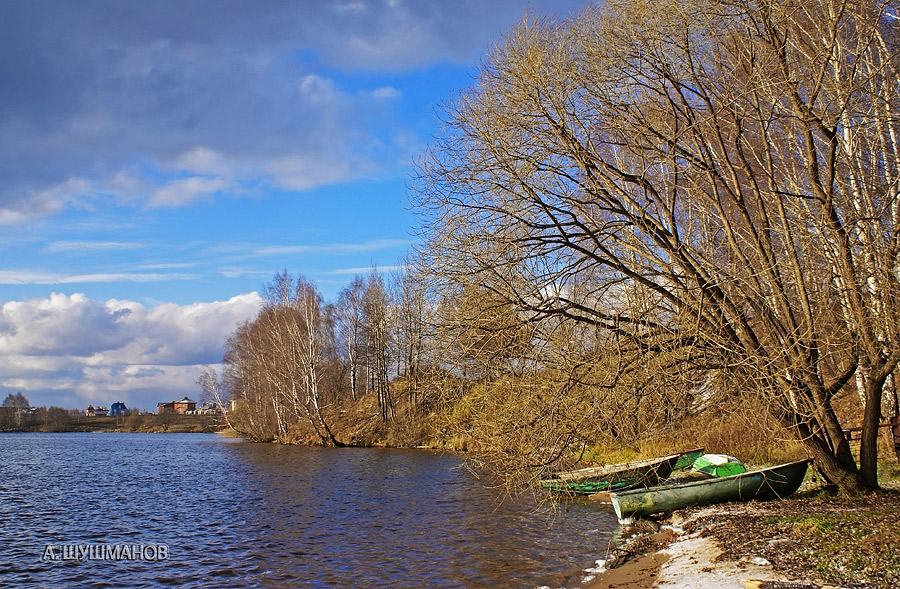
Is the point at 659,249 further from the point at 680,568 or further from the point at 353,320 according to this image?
the point at 353,320

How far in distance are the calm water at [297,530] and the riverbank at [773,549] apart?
1.30 metres

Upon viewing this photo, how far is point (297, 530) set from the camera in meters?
15.6

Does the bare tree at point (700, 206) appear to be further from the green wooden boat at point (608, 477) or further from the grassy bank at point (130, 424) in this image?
the grassy bank at point (130, 424)

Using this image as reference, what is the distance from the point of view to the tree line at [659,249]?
910 cm

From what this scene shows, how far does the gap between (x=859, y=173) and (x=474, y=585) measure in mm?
8891

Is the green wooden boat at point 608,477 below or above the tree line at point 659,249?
below

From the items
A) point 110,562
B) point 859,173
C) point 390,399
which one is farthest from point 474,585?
point 390,399

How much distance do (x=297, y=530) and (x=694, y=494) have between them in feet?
30.5

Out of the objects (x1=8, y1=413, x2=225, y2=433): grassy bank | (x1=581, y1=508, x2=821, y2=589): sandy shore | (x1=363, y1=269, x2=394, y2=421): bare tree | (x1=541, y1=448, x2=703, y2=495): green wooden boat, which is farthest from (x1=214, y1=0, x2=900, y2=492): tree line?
(x1=8, y1=413, x2=225, y2=433): grassy bank

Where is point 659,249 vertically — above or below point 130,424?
above

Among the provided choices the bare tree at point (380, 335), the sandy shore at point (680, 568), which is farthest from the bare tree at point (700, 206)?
the bare tree at point (380, 335)

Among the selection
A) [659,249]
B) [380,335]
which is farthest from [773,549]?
[380,335]

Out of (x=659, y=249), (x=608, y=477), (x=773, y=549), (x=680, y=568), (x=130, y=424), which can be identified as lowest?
(x=130, y=424)

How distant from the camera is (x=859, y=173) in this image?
977cm
